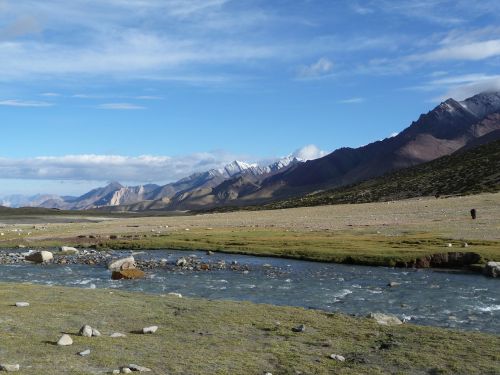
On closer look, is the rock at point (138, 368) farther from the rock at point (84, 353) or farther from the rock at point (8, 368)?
the rock at point (8, 368)

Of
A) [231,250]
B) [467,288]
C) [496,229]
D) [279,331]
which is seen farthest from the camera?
[496,229]

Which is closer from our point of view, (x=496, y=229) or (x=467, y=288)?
(x=467, y=288)

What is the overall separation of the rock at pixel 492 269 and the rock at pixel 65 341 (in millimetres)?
35177

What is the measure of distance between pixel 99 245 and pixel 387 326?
61698 mm

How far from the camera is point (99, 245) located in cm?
7794

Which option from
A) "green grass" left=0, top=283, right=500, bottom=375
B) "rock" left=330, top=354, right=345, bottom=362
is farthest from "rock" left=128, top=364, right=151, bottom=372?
Result: "rock" left=330, top=354, right=345, bottom=362

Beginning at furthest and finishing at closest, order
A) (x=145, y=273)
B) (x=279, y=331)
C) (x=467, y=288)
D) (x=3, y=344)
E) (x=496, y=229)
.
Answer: (x=496, y=229)
(x=145, y=273)
(x=467, y=288)
(x=279, y=331)
(x=3, y=344)

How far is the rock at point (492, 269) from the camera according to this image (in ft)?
140

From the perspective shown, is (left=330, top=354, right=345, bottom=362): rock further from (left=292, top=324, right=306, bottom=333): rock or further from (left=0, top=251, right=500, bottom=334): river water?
(left=0, top=251, right=500, bottom=334): river water

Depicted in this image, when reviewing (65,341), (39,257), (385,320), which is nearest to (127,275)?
(39,257)

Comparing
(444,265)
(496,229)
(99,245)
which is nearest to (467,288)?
(444,265)

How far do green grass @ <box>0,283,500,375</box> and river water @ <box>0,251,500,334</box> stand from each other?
6.18m

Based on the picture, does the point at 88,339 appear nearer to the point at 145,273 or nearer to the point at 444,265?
the point at 145,273

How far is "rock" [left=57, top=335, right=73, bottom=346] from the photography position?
59.2 feet
